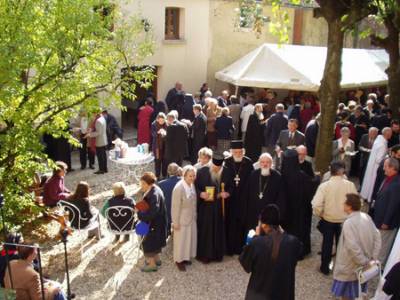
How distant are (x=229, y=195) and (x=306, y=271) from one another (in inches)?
67.2

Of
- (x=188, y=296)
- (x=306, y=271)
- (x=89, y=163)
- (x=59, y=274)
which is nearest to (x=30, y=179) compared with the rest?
(x=59, y=274)

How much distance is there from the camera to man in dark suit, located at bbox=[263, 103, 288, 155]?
13.0m

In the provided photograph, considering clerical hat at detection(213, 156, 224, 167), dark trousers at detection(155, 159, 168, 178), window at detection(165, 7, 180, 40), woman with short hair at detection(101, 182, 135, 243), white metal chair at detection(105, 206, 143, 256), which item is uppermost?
window at detection(165, 7, 180, 40)

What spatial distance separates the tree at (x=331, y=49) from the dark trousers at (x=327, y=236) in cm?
385

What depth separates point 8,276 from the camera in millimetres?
5531

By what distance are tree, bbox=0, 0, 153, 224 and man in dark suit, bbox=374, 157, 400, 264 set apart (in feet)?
14.5

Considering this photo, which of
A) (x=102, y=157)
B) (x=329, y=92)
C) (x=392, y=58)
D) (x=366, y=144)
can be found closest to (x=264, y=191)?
(x=329, y=92)

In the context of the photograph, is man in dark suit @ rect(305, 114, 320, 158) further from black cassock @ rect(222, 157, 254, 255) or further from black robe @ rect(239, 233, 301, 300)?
black robe @ rect(239, 233, 301, 300)

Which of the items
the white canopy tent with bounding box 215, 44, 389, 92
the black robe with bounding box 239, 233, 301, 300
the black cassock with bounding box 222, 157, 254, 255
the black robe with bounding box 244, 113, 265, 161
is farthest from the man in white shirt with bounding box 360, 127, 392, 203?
the white canopy tent with bounding box 215, 44, 389, 92

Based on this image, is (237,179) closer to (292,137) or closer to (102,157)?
(292,137)

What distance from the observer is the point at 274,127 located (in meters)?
13.0

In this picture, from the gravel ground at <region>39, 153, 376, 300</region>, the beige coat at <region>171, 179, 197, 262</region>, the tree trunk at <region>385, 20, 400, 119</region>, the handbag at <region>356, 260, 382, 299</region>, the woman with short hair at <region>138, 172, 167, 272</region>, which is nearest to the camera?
the handbag at <region>356, 260, 382, 299</region>

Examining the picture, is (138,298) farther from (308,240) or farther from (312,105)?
(312,105)

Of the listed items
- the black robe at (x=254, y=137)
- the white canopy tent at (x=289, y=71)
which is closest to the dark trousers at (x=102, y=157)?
the black robe at (x=254, y=137)
